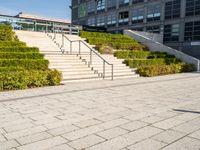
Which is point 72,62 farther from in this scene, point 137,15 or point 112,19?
point 112,19

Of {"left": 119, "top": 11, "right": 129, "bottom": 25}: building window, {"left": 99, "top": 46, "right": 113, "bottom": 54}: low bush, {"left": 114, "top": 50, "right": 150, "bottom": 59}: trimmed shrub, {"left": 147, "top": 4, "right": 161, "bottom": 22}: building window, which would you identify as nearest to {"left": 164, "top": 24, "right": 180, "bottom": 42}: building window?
{"left": 147, "top": 4, "right": 161, "bottom": 22}: building window

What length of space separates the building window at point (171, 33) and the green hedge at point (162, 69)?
15.3 meters

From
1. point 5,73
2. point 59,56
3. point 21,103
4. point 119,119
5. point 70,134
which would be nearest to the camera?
point 70,134

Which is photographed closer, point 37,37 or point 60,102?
point 60,102

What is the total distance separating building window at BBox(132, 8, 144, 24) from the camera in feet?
142

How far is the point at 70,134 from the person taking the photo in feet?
17.8

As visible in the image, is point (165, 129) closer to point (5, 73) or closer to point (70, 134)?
point (70, 134)

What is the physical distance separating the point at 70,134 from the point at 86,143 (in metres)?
0.61

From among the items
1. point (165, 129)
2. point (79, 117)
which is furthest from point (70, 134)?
point (165, 129)

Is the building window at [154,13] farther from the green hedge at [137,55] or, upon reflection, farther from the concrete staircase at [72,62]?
the concrete staircase at [72,62]

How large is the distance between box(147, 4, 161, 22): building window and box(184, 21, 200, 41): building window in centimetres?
566

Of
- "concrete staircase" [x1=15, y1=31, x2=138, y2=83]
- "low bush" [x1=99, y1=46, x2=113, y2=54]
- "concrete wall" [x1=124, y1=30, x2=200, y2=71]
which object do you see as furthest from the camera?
"concrete wall" [x1=124, y1=30, x2=200, y2=71]

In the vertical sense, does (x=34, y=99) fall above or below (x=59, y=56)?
below

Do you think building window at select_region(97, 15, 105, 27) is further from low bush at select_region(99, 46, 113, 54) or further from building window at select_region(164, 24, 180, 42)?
low bush at select_region(99, 46, 113, 54)
